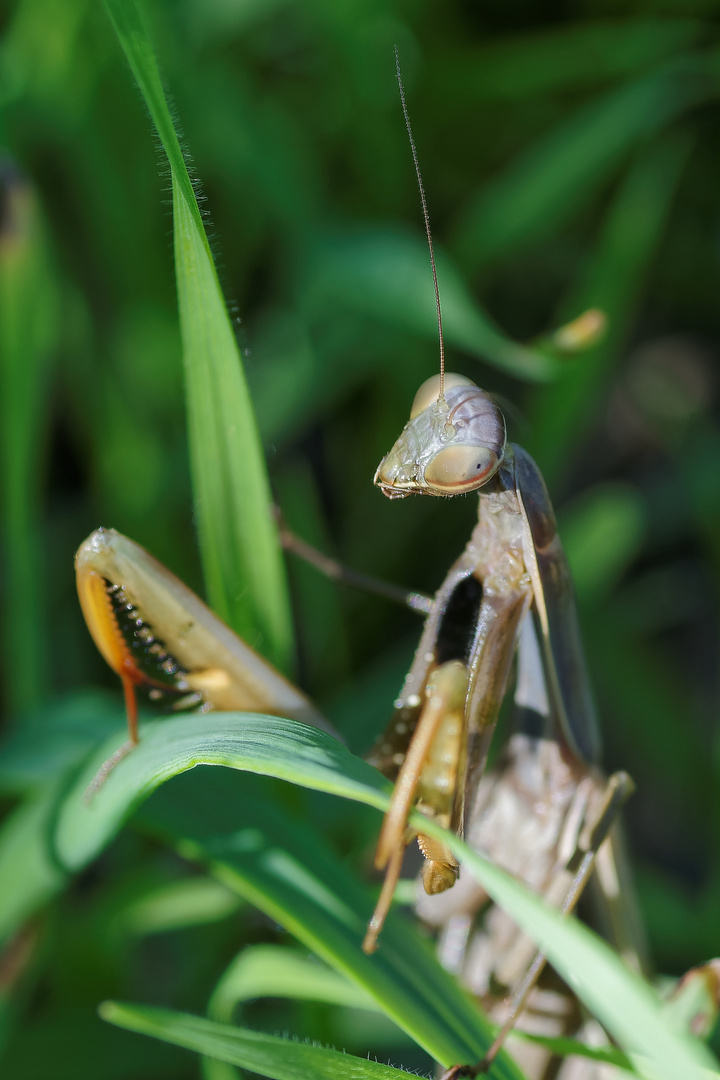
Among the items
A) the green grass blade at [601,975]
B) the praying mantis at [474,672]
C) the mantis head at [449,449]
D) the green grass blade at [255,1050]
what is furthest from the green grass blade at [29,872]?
the green grass blade at [601,975]

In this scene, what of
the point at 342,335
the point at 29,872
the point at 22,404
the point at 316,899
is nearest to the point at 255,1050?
the point at 316,899

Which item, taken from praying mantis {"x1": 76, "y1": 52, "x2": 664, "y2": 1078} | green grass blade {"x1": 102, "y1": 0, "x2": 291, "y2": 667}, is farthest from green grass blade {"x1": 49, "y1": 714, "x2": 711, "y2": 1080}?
green grass blade {"x1": 102, "y1": 0, "x2": 291, "y2": 667}

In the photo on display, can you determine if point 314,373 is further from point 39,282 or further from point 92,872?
point 92,872

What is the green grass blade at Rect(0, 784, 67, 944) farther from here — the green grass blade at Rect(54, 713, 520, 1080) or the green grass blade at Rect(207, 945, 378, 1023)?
the green grass blade at Rect(207, 945, 378, 1023)

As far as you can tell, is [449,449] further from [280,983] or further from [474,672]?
[280,983]

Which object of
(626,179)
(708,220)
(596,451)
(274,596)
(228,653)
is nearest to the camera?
(228,653)

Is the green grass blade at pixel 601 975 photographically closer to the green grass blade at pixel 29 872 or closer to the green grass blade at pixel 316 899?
the green grass blade at pixel 316 899

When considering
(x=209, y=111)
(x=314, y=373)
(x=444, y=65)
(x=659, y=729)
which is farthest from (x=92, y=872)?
(x=444, y=65)
